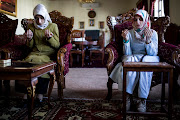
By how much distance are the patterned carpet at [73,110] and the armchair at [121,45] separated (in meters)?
0.29

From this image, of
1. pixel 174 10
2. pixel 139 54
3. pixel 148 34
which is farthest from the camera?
pixel 174 10

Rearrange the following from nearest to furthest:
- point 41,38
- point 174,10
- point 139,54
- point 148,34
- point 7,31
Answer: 1. point 148,34
2. point 139,54
3. point 41,38
4. point 7,31
5. point 174,10

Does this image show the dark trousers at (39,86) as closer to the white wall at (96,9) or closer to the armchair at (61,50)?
the armchair at (61,50)

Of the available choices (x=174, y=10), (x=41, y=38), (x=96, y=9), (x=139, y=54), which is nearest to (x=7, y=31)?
(x=41, y=38)

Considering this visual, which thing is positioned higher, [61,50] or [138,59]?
[61,50]

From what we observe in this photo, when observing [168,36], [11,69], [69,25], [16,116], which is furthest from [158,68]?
[168,36]

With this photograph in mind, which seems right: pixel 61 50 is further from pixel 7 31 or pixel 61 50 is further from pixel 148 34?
pixel 7 31

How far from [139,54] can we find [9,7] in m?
5.49

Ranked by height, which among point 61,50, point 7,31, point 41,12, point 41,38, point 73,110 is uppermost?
point 41,12

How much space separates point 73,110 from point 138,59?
3.23ft

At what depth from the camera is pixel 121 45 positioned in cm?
263

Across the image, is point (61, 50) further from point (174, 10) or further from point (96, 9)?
point (96, 9)

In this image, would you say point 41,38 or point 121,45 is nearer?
point 41,38

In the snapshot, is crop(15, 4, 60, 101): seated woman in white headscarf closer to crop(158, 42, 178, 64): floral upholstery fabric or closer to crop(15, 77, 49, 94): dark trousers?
crop(15, 77, 49, 94): dark trousers
